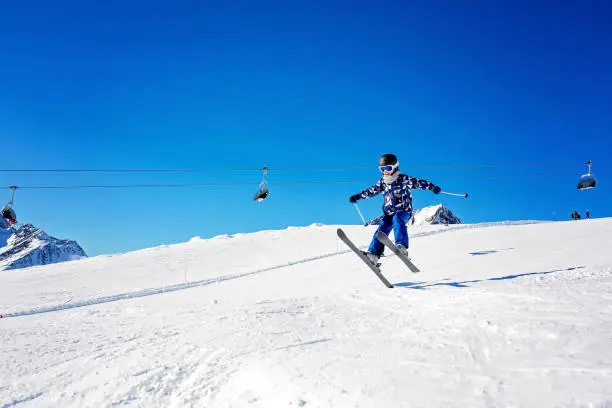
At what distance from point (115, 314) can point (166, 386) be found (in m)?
3.59

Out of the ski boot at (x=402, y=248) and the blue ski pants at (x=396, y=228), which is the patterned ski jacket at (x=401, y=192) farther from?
the ski boot at (x=402, y=248)

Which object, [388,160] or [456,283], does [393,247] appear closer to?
[456,283]

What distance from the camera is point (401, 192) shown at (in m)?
7.74

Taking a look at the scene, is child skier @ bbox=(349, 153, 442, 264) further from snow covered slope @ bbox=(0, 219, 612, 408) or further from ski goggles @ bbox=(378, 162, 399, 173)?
snow covered slope @ bbox=(0, 219, 612, 408)

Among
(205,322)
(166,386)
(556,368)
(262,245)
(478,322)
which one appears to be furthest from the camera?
(262,245)

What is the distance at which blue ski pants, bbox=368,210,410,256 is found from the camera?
739 cm

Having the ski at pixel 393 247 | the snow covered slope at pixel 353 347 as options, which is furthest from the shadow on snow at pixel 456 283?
the ski at pixel 393 247

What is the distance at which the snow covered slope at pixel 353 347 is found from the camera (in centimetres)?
270

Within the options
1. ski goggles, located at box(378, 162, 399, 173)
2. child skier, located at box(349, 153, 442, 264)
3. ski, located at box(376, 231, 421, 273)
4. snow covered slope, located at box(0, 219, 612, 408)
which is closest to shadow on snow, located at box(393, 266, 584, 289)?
snow covered slope, located at box(0, 219, 612, 408)

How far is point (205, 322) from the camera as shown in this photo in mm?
4816

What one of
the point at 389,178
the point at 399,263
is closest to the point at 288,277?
the point at 399,263

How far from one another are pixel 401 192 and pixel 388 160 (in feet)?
2.15

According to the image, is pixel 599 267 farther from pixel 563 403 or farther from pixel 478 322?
pixel 563 403

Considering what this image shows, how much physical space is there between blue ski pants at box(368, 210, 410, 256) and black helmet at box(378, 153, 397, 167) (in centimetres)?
94
